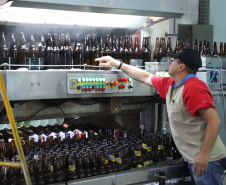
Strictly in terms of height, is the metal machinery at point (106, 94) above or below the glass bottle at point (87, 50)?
below

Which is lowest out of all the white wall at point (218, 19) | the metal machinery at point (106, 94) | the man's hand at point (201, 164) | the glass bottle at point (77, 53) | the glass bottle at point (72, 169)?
the glass bottle at point (72, 169)

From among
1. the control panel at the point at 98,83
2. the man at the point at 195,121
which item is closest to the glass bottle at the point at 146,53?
the control panel at the point at 98,83

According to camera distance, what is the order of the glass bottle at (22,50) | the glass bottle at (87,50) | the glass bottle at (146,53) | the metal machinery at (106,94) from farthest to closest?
the glass bottle at (146,53), the glass bottle at (87,50), the glass bottle at (22,50), the metal machinery at (106,94)

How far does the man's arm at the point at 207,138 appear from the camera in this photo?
2.03 m

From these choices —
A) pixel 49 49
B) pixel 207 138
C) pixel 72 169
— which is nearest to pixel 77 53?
pixel 49 49

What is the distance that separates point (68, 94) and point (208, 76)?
1642 mm

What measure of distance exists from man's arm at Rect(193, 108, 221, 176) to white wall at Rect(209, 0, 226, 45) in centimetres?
320

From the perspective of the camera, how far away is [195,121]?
2205 millimetres

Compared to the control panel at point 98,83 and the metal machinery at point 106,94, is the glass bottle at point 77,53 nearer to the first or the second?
the metal machinery at point 106,94

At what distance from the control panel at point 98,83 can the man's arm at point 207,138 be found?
31.8 inches

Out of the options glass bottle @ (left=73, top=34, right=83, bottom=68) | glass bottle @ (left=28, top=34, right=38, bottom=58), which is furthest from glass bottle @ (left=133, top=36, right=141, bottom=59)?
glass bottle @ (left=28, top=34, right=38, bottom=58)

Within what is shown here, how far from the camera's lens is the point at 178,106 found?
2238mm

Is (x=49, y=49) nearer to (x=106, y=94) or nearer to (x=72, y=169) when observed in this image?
(x=106, y=94)

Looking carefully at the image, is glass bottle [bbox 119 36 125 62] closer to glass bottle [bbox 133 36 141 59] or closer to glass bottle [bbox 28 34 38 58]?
glass bottle [bbox 133 36 141 59]
